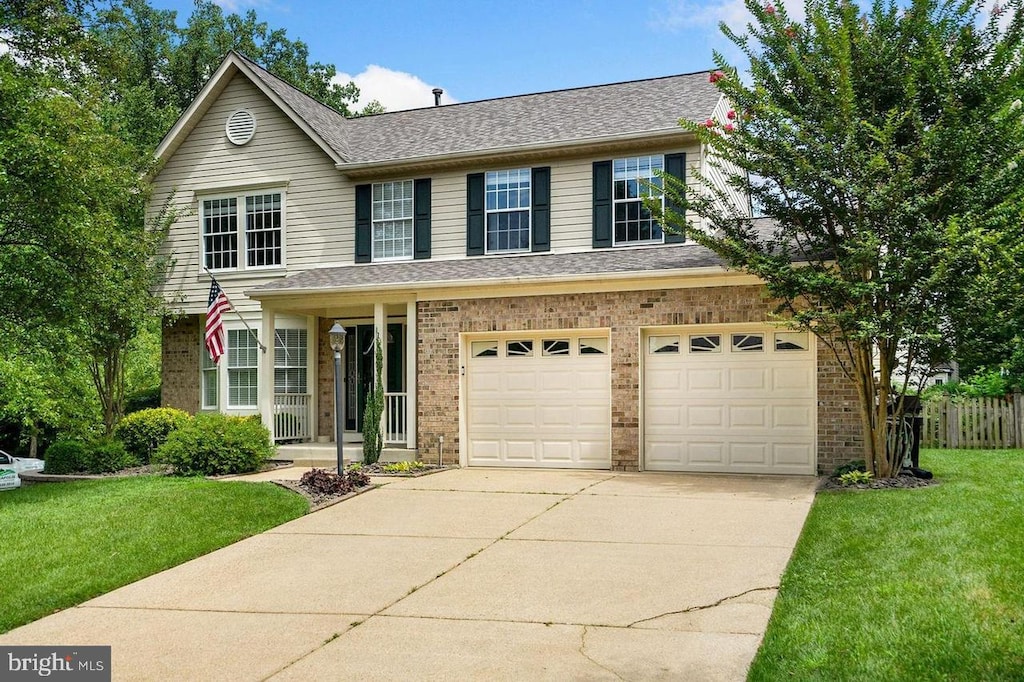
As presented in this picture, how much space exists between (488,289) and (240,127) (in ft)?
22.9

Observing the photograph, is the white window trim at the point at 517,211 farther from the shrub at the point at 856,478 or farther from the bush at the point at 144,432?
the shrub at the point at 856,478

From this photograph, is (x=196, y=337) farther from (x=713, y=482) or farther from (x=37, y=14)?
(x=713, y=482)

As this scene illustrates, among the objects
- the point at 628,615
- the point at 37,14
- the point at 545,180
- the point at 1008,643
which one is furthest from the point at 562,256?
the point at 1008,643

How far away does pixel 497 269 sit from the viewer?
51.8 feet

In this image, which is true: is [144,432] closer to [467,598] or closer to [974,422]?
[467,598]

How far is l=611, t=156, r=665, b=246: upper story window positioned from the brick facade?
1.74m

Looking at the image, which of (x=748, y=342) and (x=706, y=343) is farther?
(x=706, y=343)

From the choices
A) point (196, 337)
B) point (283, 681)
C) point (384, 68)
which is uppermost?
point (384, 68)

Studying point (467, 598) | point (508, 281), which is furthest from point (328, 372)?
point (467, 598)

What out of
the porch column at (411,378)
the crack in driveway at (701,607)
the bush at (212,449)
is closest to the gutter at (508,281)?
the porch column at (411,378)

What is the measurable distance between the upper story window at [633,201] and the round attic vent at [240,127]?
749 cm

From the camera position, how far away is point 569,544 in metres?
8.78

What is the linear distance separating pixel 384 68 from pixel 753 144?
1975 inches

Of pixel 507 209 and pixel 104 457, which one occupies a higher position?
Answer: pixel 507 209
